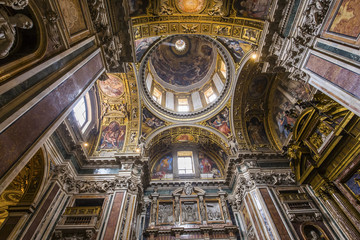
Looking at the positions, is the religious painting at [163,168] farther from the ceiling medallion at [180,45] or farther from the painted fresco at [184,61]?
the ceiling medallion at [180,45]

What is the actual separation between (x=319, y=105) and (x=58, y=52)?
11.4m

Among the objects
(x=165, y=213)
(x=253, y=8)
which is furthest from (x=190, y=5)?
(x=165, y=213)

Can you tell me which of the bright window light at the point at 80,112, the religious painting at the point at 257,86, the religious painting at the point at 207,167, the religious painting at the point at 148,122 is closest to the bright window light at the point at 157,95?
the religious painting at the point at 148,122

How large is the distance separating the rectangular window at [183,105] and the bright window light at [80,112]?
9.02 meters

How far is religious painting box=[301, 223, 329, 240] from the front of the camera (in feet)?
30.6

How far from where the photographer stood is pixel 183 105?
781 inches

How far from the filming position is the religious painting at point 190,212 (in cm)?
1254

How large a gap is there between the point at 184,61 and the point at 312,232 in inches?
791

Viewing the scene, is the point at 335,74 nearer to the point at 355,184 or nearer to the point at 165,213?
the point at 355,184

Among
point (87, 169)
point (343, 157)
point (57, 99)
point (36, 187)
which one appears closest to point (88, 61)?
point (57, 99)

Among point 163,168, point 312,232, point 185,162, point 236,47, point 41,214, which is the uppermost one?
point 236,47

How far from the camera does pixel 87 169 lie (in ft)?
39.6

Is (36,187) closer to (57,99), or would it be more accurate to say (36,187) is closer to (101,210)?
(101,210)

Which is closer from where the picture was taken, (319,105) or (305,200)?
(319,105)
